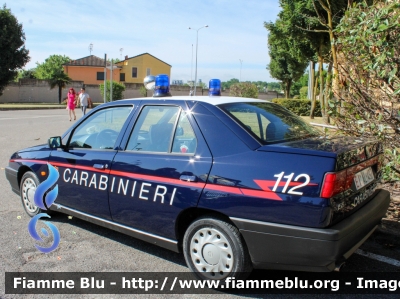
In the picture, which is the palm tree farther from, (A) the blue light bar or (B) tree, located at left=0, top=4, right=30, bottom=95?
(A) the blue light bar

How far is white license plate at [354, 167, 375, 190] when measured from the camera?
3.12m

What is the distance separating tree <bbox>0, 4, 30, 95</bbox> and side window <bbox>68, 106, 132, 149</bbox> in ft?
117

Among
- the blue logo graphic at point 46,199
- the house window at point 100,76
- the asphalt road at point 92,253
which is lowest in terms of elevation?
the asphalt road at point 92,253

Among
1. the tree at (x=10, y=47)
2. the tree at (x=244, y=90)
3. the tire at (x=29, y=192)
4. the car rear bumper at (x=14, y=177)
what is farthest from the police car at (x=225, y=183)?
the tree at (x=10, y=47)

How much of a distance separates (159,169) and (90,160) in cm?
101

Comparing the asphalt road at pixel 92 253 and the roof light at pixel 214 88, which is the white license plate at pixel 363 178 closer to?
the asphalt road at pixel 92 253

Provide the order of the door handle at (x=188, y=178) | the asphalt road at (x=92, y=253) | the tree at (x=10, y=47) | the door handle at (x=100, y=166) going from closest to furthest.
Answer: the door handle at (x=188, y=178), the asphalt road at (x=92, y=253), the door handle at (x=100, y=166), the tree at (x=10, y=47)

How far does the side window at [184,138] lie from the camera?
3428 mm

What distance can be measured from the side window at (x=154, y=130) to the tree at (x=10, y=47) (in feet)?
120

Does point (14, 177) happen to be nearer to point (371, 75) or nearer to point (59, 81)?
point (371, 75)

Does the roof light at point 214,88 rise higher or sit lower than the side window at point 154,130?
higher

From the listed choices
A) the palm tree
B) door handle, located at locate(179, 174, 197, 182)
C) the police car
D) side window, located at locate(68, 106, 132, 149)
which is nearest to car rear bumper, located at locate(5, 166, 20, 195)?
the police car

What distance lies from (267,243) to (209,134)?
3.40 feet

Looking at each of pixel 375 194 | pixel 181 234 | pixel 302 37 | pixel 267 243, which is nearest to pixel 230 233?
pixel 267 243
